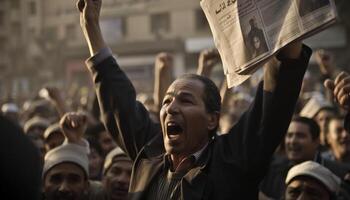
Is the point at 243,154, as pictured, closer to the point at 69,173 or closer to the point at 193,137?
the point at 193,137

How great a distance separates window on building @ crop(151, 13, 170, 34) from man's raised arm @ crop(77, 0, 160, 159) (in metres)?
31.1

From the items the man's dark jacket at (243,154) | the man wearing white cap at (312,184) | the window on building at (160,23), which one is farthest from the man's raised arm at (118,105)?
the window on building at (160,23)

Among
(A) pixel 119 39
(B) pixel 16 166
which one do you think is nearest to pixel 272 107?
(B) pixel 16 166

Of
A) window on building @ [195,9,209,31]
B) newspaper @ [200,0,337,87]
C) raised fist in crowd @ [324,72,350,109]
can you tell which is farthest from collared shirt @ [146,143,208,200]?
window on building @ [195,9,209,31]

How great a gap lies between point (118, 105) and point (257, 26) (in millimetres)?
896

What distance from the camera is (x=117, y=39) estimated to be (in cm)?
3494

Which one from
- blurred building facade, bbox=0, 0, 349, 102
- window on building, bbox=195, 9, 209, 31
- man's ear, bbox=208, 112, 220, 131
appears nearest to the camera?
man's ear, bbox=208, 112, 220, 131

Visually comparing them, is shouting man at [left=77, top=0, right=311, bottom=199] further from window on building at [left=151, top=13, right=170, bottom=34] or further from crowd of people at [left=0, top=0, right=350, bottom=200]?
window on building at [left=151, top=13, right=170, bottom=34]

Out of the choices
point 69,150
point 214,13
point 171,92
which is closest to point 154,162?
point 171,92

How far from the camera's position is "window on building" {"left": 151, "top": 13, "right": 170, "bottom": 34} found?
34.0m

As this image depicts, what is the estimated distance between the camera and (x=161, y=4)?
33781 mm

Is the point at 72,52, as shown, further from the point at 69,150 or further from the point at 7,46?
the point at 69,150

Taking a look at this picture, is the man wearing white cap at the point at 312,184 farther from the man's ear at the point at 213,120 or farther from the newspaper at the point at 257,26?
the newspaper at the point at 257,26

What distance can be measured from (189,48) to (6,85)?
11026 mm
